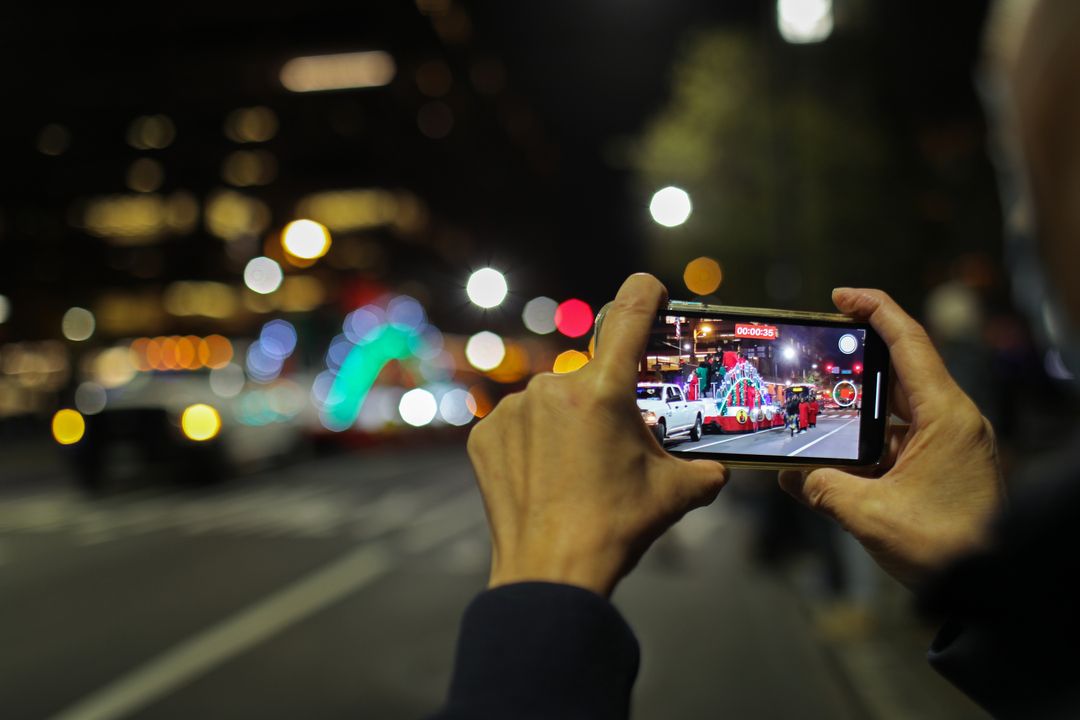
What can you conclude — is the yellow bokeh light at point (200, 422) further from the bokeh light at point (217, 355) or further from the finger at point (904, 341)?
the finger at point (904, 341)

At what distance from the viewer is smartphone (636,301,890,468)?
57.1 inches

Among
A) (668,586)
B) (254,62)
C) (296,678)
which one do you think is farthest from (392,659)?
(254,62)

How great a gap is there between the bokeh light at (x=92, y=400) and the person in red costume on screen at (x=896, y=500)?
15387 millimetres

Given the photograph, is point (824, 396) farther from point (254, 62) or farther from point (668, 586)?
point (254, 62)

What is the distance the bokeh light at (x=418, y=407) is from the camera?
1714 cm

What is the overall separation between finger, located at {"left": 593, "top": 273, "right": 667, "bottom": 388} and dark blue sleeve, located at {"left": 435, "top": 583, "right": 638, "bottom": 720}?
0.27 metres

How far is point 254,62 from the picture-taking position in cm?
6419

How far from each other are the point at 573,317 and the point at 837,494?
4.54 ft

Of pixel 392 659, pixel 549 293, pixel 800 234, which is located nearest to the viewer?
pixel 549 293

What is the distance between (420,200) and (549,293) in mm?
74188

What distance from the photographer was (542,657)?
0.91 m

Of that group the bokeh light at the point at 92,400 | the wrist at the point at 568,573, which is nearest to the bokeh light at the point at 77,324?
the bokeh light at the point at 92,400

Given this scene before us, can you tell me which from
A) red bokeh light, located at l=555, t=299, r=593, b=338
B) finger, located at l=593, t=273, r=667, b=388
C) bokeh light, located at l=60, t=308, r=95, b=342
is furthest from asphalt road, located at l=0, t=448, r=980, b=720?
bokeh light, located at l=60, t=308, r=95, b=342

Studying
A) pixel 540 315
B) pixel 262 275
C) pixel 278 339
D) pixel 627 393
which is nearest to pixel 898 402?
pixel 627 393
